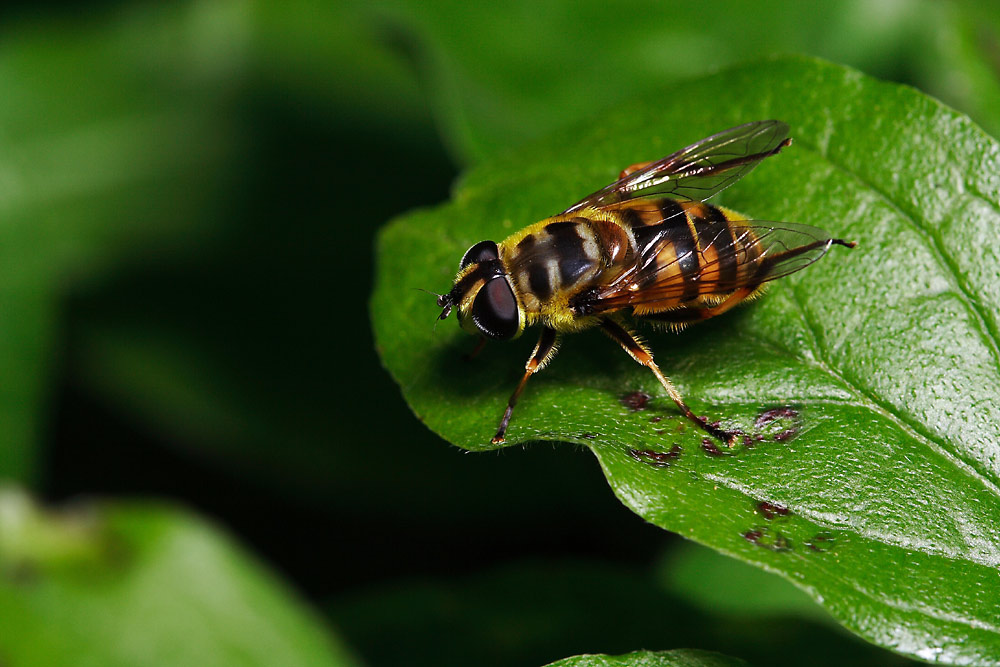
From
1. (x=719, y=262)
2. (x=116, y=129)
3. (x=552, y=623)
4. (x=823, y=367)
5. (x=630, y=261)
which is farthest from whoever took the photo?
(x=116, y=129)

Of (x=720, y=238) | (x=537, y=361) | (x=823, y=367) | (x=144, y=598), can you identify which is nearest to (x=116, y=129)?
(x=144, y=598)

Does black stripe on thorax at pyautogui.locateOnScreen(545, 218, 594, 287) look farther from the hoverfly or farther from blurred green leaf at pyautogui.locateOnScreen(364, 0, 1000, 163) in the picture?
blurred green leaf at pyautogui.locateOnScreen(364, 0, 1000, 163)

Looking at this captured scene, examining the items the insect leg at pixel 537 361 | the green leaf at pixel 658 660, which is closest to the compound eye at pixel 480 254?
the insect leg at pixel 537 361

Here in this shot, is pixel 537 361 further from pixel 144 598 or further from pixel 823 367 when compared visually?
pixel 144 598

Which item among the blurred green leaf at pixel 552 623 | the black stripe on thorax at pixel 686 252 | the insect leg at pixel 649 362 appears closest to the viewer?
the insect leg at pixel 649 362

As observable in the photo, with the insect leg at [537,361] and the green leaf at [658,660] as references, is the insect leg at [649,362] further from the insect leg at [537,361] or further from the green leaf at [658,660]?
the green leaf at [658,660]

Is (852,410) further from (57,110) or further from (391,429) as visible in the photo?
(57,110)
